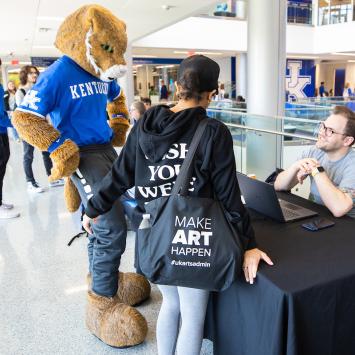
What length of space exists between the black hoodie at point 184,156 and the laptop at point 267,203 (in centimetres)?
32

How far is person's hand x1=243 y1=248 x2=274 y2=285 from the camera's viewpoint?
1.14 meters

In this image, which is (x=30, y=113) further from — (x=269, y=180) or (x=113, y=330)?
(x=269, y=180)

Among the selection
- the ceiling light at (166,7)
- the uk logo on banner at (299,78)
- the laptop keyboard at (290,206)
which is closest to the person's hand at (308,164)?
the laptop keyboard at (290,206)

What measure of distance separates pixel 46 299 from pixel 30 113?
3.85 ft

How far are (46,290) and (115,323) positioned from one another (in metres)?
0.79

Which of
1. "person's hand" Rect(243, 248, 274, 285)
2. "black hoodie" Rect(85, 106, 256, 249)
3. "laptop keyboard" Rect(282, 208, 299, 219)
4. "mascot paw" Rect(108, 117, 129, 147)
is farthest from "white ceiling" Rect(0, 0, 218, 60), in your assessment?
"person's hand" Rect(243, 248, 274, 285)

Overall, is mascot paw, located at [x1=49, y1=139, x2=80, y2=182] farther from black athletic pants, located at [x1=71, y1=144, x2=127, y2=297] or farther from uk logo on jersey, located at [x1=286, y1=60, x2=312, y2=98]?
uk logo on jersey, located at [x1=286, y1=60, x2=312, y2=98]

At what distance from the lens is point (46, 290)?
234 centimetres

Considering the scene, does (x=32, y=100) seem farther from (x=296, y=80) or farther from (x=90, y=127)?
(x=296, y=80)

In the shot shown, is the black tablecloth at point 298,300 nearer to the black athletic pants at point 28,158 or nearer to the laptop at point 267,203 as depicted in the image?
the laptop at point 267,203

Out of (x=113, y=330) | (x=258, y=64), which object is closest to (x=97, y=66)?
(x=113, y=330)

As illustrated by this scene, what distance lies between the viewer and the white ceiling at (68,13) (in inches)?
231

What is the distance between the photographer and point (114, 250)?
1.78 metres

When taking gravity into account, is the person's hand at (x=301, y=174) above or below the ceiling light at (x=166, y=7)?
below
